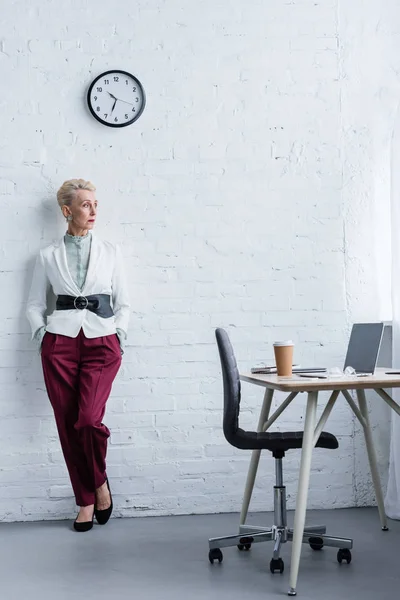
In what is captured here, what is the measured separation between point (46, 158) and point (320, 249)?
161 cm

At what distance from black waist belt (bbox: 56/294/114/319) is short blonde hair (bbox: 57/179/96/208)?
51cm

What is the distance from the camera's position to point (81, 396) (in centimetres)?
414

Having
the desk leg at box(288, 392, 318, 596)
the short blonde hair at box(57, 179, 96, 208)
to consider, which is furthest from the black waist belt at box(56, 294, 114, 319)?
the desk leg at box(288, 392, 318, 596)

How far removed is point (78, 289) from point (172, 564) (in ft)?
5.06

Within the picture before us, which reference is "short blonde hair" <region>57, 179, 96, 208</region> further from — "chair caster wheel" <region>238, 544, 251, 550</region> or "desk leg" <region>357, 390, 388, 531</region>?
"chair caster wheel" <region>238, 544, 251, 550</region>

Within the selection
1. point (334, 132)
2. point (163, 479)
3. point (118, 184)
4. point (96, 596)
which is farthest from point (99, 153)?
point (96, 596)

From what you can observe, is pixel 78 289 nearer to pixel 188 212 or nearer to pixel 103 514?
pixel 188 212

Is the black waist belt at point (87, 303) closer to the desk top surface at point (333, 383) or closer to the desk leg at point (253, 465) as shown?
the desk leg at point (253, 465)

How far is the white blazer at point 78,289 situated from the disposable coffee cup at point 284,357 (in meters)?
1.20

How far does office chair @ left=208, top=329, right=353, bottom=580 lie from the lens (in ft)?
10.6

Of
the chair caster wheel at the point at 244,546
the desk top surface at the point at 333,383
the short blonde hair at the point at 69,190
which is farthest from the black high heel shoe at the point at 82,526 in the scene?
the short blonde hair at the point at 69,190

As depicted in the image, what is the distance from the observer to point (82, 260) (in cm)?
426

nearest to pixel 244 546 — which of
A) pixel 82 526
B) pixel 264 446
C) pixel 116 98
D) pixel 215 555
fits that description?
pixel 215 555

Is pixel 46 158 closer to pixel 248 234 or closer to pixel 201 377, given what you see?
pixel 248 234
